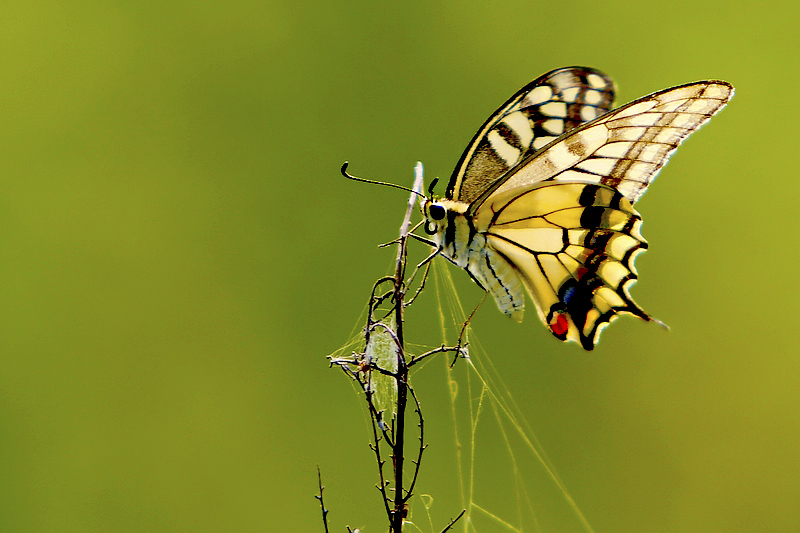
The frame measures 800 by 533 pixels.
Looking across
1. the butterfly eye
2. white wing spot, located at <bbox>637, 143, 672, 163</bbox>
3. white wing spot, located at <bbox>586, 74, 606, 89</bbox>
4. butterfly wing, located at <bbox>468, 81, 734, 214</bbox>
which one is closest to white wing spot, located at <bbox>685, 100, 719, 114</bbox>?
butterfly wing, located at <bbox>468, 81, 734, 214</bbox>

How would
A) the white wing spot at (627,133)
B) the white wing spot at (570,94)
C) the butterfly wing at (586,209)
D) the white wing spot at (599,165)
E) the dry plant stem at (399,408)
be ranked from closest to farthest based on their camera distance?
the dry plant stem at (399,408) < the butterfly wing at (586,209) < the white wing spot at (627,133) < the white wing spot at (599,165) < the white wing spot at (570,94)

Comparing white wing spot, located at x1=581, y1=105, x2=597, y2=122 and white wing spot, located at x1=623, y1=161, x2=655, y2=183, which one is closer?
white wing spot, located at x1=623, y1=161, x2=655, y2=183

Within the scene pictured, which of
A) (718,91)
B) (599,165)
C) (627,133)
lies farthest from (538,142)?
(718,91)

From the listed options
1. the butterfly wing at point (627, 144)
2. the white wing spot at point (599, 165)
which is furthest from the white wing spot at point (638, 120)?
the white wing spot at point (599, 165)

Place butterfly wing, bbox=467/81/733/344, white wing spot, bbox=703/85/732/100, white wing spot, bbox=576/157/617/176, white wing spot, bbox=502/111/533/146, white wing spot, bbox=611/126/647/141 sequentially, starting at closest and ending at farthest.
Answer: white wing spot, bbox=703/85/732/100 < butterfly wing, bbox=467/81/733/344 < white wing spot, bbox=611/126/647/141 < white wing spot, bbox=576/157/617/176 < white wing spot, bbox=502/111/533/146

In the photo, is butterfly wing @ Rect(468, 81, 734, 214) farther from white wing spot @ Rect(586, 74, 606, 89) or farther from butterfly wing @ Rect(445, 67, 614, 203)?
white wing spot @ Rect(586, 74, 606, 89)

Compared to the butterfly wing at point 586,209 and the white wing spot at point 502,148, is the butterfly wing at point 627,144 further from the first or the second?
the white wing spot at point 502,148

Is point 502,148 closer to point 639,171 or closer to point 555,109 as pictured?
point 555,109

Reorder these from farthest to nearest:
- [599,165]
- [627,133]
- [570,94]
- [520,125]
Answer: [570,94] < [520,125] < [599,165] < [627,133]

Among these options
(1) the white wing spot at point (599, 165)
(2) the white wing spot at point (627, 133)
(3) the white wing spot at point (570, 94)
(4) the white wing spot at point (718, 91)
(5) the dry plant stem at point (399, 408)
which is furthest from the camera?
(3) the white wing spot at point (570, 94)
